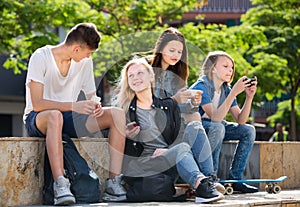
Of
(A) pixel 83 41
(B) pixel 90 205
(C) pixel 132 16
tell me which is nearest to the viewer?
(B) pixel 90 205

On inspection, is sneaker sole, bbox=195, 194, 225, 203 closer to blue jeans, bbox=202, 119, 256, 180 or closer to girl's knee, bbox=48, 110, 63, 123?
girl's knee, bbox=48, 110, 63, 123

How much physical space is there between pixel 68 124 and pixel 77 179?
20.5 inches

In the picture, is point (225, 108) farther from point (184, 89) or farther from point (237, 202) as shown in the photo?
point (237, 202)

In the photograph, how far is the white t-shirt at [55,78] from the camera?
244 inches

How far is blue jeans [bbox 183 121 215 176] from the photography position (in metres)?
6.38

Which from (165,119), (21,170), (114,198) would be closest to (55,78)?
(21,170)

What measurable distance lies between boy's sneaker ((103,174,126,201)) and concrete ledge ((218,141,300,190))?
183cm

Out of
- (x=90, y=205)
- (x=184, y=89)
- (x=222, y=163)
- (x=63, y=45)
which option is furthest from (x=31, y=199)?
(x=222, y=163)

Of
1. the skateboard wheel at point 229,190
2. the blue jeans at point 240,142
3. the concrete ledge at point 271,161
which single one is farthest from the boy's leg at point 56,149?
the concrete ledge at point 271,161

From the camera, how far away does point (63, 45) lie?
6320mm

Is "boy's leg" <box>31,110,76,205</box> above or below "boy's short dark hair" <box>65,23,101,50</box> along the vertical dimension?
below

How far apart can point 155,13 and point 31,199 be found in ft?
44.9

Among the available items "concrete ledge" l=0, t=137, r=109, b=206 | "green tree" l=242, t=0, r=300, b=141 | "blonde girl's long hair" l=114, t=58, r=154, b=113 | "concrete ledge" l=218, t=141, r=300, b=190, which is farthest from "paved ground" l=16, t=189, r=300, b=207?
"green tree" l=242, t=0, r=300, b=141

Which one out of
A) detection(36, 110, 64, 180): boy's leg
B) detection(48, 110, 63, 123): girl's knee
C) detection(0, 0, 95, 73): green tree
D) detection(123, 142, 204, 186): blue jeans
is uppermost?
detection(0, 0, 95, 73): green tree
